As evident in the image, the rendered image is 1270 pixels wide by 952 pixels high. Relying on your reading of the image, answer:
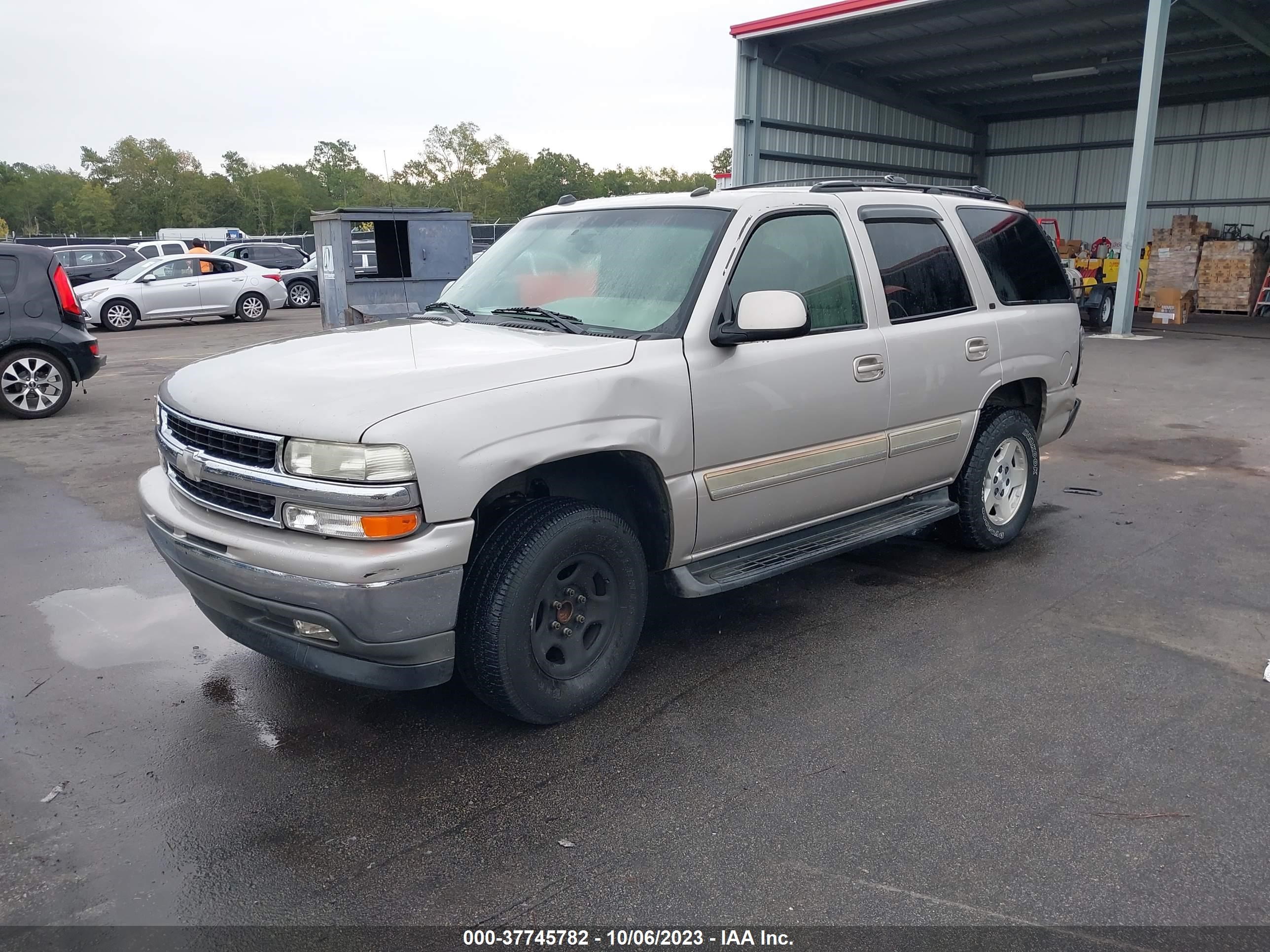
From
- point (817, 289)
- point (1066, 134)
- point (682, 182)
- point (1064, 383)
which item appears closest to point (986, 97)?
point (1066, 134)

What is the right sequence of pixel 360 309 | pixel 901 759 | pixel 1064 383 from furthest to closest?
pixel 360 309 < pixel 1064 383 < pixel 901 759

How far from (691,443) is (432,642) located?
1252mm

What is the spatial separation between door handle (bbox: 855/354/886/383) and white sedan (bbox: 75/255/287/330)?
19.3 metres

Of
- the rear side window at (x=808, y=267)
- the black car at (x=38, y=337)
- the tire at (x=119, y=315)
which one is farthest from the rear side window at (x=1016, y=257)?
the tire at (x=119, y=315)

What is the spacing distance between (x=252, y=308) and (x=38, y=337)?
12327 millimetres

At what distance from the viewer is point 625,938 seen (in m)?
2.53

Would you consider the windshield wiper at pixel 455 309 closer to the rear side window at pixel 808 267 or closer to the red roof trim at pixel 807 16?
Answer: the rear side window at pixel 808 267

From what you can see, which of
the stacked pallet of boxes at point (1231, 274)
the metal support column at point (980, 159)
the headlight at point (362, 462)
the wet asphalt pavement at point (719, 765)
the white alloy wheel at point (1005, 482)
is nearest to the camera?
the wet asphalt pavement at point (719, 765)

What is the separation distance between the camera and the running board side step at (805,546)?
3926 millimetres

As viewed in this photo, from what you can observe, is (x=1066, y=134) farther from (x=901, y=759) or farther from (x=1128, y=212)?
(x=901, y=759)

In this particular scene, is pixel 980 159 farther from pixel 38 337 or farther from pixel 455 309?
pixel 455 309

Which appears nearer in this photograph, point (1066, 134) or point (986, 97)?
point (986, 97)

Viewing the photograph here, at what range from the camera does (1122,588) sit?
5004mm

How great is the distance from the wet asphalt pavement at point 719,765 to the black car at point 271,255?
23.7 metres
